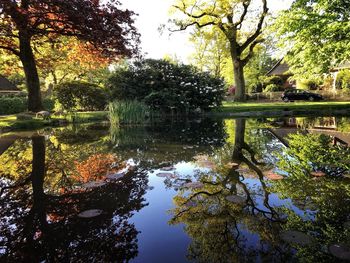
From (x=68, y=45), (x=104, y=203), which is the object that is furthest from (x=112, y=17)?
(x=104, y=203)

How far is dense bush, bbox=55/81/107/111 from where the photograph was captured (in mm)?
15016

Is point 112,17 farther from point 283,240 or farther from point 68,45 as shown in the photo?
point 283,240

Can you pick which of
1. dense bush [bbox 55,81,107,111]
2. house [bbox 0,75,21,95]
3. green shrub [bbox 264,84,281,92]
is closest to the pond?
dense bush [bbox 55,81,107,111]

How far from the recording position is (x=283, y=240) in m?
2.42

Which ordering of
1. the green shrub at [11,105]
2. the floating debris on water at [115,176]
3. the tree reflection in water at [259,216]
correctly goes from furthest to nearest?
1. the green shrub at [11,105]
2. the floating debris on water at [115,176]
3. the tree reflection in water at [259,216]

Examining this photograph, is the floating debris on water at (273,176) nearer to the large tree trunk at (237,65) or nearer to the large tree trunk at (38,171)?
the large tree trunk at (38,171)

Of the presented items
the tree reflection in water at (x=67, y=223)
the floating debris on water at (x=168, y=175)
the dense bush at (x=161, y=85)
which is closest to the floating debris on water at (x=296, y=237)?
the tree reflection in water at (x=67, y=223)

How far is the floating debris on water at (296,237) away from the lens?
2371 millimetres

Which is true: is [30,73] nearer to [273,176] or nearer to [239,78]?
[273,176]

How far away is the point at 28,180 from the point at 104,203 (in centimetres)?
167

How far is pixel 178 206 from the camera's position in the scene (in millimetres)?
3254

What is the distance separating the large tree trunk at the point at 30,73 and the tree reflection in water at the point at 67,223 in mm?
11064

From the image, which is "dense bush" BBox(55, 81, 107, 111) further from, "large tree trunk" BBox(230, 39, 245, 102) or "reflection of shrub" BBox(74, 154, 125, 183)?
"large tree trunk" BBox(230, 39, 245, 102)

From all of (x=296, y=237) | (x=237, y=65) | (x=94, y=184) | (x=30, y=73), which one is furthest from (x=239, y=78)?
(x=296, y=237)
